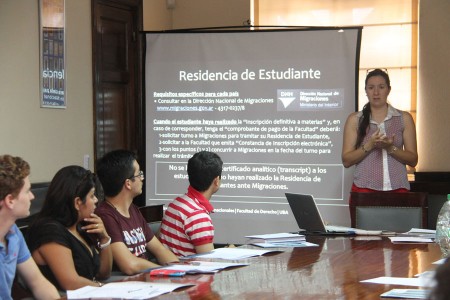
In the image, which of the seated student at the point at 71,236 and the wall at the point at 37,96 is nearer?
the seated student at the point at 71,236

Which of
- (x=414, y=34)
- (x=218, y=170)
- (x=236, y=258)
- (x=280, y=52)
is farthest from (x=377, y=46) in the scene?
(x=236, y=258)

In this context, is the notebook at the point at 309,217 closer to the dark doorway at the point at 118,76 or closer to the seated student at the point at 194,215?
the seated student at the point at 194,215

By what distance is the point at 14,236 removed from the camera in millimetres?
2668

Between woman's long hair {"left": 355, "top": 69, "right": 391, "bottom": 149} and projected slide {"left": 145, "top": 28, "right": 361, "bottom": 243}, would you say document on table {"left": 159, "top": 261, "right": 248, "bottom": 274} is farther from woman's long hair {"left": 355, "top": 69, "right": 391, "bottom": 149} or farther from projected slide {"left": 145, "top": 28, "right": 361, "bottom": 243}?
projected slide {"left": 145, "top": 28, "right": 361, "bottom": 243}

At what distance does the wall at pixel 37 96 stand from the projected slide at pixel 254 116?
0.57 metres

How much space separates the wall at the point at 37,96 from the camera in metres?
5.20

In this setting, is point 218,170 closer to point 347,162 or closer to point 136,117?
point 347,162

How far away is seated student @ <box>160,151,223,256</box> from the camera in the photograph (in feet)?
11.9

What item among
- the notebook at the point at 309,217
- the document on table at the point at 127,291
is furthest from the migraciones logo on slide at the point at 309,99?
the document on table at the point at 127,291

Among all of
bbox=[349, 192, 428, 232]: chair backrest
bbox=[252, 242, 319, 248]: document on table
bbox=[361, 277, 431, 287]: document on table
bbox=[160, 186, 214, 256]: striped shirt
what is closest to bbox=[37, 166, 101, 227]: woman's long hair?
bbox=[160, 186, 214, 256]: striped shirt

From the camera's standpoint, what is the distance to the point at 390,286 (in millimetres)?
2494

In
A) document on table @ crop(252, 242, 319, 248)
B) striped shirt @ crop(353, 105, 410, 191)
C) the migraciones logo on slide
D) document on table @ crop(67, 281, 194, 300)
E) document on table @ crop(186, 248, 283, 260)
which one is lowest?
document on table @ crop(252, 242, 319, 248)

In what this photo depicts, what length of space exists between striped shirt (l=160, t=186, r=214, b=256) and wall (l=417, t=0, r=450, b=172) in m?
3.37

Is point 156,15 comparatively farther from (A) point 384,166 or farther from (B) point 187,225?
(B) point 187,225
